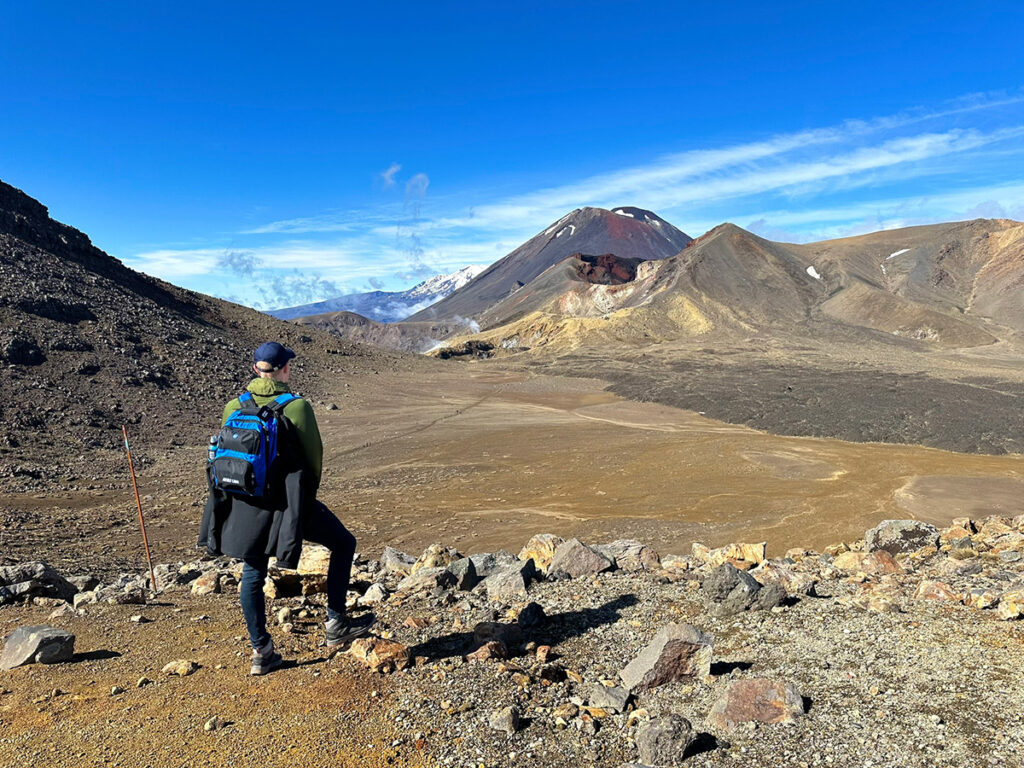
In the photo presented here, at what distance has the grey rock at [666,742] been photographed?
Result: 3.13 metres

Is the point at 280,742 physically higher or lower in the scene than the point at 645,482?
higher

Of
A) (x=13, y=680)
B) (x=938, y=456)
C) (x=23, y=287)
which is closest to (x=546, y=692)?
(x=13, y=680)

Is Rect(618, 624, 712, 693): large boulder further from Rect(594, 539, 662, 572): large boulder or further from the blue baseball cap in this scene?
the blue baseball cap

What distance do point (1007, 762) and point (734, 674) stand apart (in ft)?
4.76

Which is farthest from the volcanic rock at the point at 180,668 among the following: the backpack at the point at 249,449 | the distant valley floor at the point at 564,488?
the distant valley floor at the point at 564,488

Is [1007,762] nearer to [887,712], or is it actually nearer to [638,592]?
[887,712]

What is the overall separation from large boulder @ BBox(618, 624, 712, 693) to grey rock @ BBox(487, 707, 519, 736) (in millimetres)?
885

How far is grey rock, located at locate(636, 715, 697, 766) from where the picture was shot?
313cm

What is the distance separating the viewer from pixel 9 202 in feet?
120

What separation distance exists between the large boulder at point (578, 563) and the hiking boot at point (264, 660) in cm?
346

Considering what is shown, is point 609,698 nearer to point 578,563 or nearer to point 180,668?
point 180,668

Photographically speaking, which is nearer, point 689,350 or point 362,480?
point 362,480

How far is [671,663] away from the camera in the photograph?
3.97 m

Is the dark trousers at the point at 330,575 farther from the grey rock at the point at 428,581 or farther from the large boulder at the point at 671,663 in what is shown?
the large boulder at the point at 671,663
